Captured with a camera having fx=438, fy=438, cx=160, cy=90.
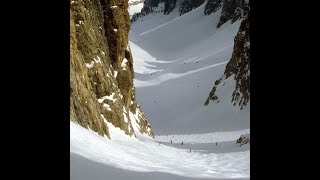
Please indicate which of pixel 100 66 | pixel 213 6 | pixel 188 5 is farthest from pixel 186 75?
pixel 188 5

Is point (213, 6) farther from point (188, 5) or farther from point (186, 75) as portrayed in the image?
point (186, 75)

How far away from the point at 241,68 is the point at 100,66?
1400 centimetres

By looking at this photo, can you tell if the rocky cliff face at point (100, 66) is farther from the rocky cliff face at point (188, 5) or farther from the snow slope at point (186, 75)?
the rocky cliff face at point (188, 5)

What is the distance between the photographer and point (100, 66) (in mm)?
14250

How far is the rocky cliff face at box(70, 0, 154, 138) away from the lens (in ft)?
35.6

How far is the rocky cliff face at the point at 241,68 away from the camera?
81.3ft

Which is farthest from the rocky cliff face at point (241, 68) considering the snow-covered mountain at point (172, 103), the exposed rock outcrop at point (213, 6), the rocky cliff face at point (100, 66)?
the exposed rock outcrop at point (213, 6)

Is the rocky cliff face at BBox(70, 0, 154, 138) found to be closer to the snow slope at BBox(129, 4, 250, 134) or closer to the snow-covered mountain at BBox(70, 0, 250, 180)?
the snow-covered mountain at BBox(70, 0, 250, 180)

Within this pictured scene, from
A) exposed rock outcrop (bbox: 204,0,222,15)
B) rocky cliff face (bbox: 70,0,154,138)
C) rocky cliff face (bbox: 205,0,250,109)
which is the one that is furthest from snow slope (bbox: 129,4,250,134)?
rocky cliff face (bbox: 70,0,154,138)

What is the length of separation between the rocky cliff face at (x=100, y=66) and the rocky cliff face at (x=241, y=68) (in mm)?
6482

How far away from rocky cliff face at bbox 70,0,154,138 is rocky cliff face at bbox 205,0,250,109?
6482mm

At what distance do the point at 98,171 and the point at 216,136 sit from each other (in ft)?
53.8
